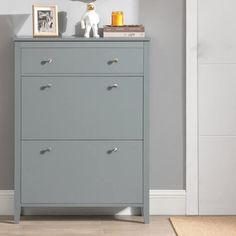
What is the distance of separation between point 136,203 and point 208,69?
0.98m

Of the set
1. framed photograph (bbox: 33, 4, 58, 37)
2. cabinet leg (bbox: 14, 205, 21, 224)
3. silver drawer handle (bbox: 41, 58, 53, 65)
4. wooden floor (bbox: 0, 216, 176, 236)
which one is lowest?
wooden floor (bbox: 0, 216, 176, 236)

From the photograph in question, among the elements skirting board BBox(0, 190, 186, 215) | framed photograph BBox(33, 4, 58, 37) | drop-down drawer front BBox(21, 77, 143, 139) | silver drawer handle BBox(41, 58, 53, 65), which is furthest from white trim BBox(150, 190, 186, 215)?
framed photograph BBox(33, 4, 58, 37)

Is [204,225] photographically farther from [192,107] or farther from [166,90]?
[166,90]

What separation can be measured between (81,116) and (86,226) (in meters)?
0.65

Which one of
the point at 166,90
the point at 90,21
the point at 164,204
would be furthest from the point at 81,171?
the point at 90,21

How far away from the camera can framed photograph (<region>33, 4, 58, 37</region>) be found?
383 cm

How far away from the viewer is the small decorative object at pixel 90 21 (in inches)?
153

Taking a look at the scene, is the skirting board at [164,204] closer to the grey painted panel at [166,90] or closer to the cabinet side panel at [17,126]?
the grey painted panel at [166,90]

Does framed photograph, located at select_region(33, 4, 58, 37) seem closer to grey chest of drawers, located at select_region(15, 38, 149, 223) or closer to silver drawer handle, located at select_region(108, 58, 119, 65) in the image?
grey chest of drawers, located at select_region(15, 38, 149, 223)

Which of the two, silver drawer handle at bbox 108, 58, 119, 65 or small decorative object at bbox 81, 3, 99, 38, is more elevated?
small decorative object at bbox 81, 3, 99, 38

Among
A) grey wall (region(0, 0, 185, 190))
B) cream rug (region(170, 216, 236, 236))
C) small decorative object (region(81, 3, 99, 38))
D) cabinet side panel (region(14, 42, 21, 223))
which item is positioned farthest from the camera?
grey wall (region(0, 0, 185, 190))

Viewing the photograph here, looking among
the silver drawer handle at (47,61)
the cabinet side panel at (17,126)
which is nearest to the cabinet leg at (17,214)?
the cabinet side panel at (17,126)

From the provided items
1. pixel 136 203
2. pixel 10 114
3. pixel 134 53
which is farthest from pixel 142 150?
pixel 10 114

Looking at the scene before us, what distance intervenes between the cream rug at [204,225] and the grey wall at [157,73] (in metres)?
0.28
